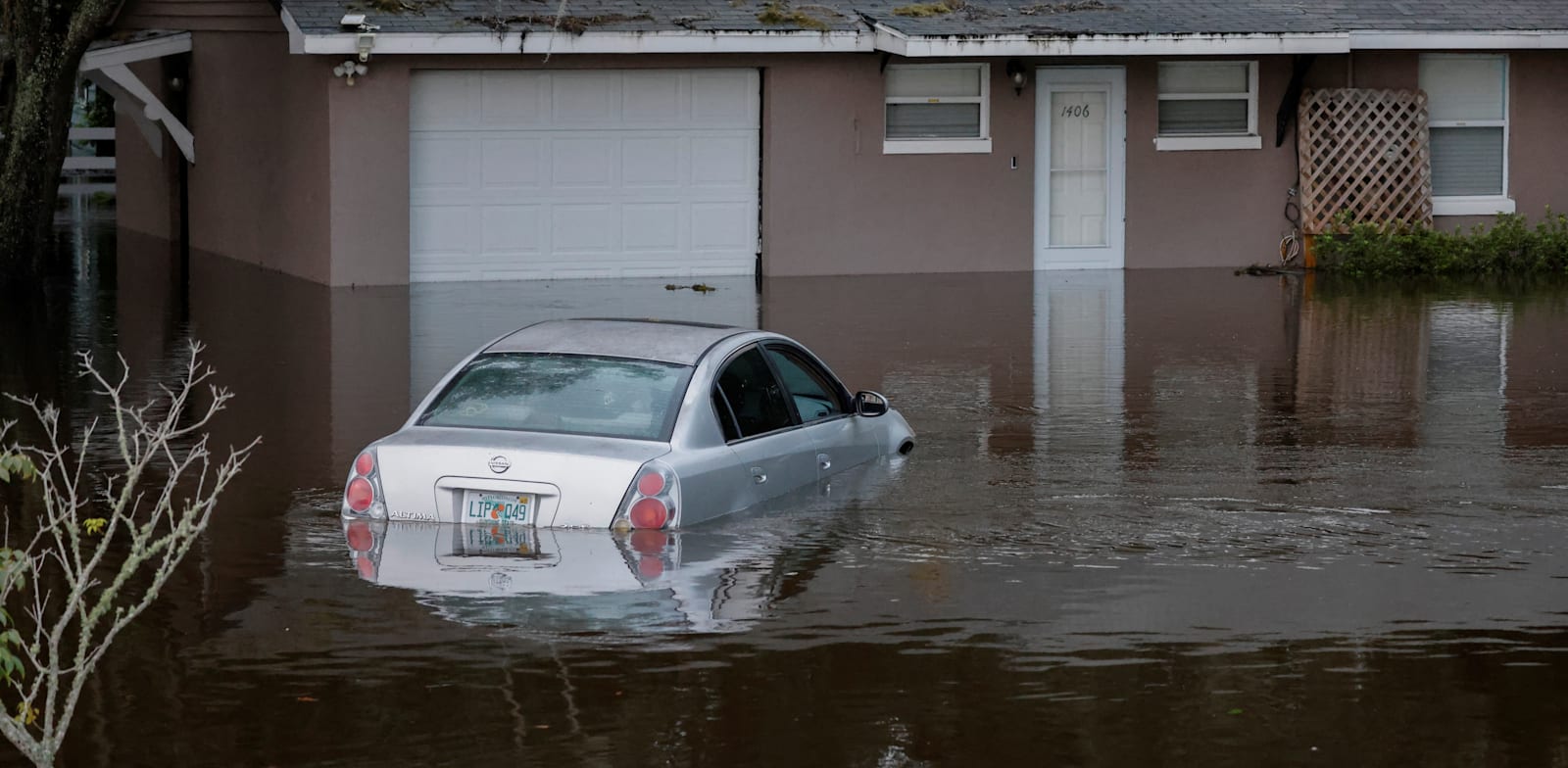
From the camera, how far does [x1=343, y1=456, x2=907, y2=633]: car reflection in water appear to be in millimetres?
8281

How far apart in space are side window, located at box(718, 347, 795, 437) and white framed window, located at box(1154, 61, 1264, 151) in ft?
47.4

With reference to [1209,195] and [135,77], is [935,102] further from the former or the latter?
[135,77]

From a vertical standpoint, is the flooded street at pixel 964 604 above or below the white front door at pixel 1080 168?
below

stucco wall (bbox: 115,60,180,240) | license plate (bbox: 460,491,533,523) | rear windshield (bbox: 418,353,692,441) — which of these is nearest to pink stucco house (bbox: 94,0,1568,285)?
stucco wall (bbox: 115,60,180,240)

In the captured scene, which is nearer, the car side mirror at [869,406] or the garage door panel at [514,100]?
the car side mirror at [869,406]

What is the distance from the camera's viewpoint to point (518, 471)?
927 centimetres

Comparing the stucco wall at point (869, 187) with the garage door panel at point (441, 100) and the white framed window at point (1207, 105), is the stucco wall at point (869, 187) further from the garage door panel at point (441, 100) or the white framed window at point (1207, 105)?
the garage door panel at point (441, 100)

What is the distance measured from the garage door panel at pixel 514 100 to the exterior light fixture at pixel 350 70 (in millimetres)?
1428

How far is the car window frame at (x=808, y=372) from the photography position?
423 inches

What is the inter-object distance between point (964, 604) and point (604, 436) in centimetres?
200

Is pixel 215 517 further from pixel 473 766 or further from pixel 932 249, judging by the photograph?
pixel 932 249

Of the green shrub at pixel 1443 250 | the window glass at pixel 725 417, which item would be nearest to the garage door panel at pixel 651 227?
the green shrub at pixel 1443 250

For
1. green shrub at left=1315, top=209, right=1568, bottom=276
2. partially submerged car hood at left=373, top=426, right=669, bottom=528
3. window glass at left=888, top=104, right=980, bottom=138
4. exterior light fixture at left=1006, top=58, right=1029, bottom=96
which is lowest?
partially submerged car hood at left=373, top=426, right=669, bottom=528

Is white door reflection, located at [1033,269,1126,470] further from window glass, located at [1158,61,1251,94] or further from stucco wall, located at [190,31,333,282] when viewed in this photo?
stucco wall, located at [190,31,333,282]
